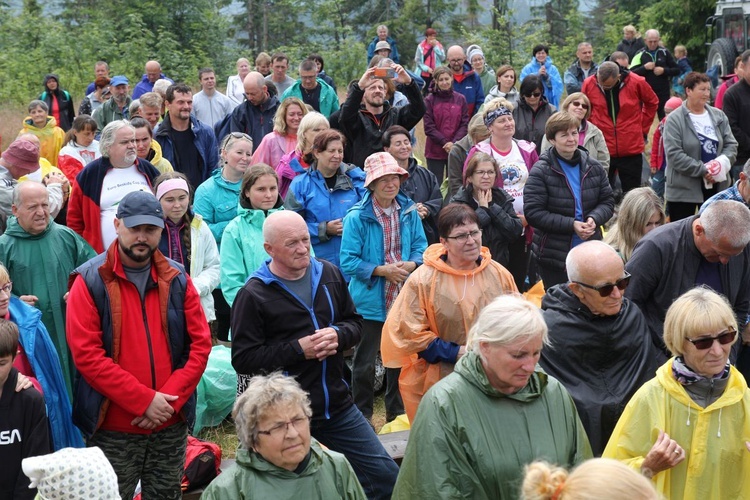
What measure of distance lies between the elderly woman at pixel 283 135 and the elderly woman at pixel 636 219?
3.83 m

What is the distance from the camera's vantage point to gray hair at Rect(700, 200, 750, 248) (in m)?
5.04

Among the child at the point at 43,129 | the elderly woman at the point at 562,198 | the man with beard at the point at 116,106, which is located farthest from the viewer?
the man with beard at the point at 116,106

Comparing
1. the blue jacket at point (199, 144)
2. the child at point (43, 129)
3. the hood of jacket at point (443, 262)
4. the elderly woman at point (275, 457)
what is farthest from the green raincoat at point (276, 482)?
the child at point (43, 129)

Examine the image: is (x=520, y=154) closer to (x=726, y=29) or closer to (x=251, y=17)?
(x=726, y=29)

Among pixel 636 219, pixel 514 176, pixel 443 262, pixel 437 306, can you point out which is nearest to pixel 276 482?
pixel 437 306

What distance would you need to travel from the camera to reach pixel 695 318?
13.4 ft

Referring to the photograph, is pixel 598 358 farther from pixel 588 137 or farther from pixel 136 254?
pixel 588 137

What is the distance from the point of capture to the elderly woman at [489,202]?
25.1 feet

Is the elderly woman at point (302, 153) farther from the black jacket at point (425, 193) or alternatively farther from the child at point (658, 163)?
the child at point (658, 163)

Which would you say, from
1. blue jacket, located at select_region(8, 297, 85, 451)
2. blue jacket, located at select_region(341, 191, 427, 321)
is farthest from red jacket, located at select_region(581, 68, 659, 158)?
blue jacket, located at select_region(8, 297, 85, 451)

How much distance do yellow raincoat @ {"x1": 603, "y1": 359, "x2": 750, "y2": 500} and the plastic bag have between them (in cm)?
373

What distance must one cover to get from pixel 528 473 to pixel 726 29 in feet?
55.6

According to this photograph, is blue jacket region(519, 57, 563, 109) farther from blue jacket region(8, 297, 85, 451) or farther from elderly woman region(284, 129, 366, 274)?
blue jacket region(8, 297, 85, 451)

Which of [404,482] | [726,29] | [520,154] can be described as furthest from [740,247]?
[726,29]
